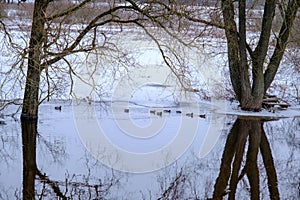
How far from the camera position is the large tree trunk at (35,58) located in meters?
9.91

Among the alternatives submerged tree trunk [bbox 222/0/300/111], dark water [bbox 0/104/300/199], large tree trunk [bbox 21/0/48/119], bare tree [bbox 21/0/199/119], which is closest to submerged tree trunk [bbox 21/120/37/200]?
dark water [bbox 0/104/300/199]

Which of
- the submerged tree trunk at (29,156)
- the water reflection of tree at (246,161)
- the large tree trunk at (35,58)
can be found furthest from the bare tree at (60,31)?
the water reflection of tree at (246,161)

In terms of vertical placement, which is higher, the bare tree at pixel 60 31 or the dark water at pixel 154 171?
the bare tree at pixel 60 31

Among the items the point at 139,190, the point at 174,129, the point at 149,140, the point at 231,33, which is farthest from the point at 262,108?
the point at 139,190

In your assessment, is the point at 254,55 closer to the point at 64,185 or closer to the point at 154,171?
the point at 154,171

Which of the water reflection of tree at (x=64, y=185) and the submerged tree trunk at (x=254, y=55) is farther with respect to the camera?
the submerged tree trunk at (x=254, y=55)

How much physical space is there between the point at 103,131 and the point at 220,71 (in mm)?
7404

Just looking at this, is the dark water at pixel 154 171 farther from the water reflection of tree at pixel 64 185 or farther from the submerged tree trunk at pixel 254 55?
the submerged tree trunk at pixel 254 55

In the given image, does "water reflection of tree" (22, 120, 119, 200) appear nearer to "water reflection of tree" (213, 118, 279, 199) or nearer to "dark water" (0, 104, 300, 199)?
"dark water" (0, 104, 300, 199)

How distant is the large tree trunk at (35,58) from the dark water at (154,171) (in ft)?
1.37

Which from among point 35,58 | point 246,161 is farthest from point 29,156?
point 246,161

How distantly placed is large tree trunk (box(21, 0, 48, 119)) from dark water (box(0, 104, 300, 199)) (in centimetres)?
42

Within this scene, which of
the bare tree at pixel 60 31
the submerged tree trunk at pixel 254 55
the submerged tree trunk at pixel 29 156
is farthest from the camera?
the submerged tree trunk at pixel 254 55

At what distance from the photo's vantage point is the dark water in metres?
6.40
